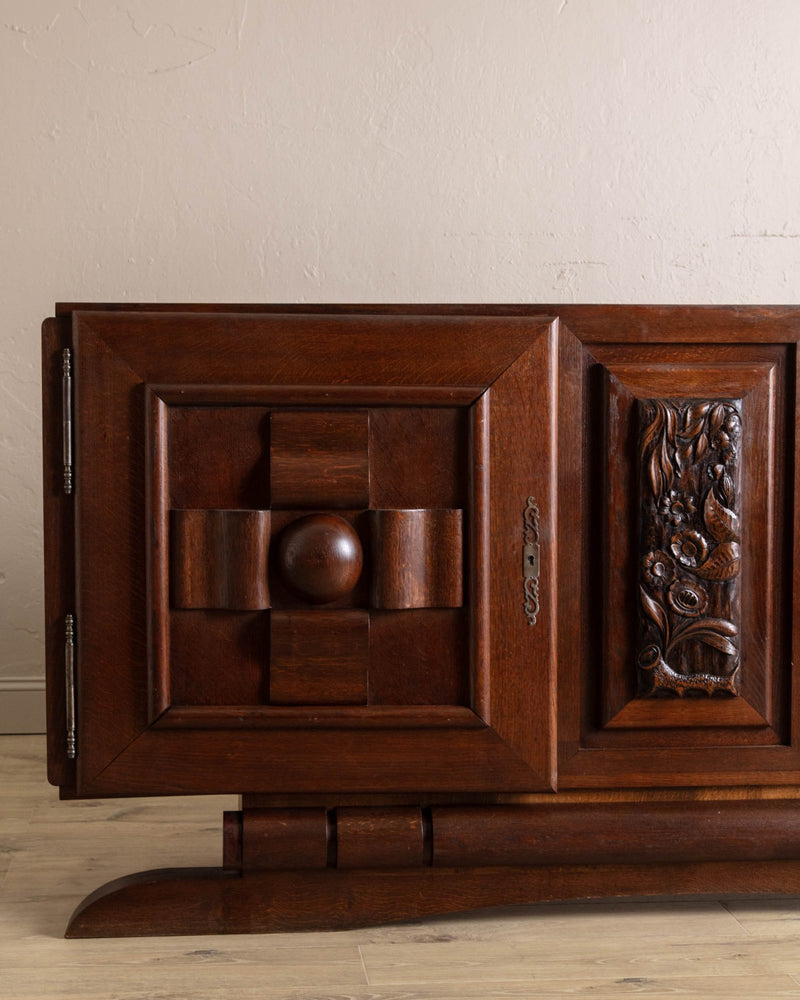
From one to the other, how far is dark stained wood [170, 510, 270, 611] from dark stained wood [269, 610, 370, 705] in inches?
1.6

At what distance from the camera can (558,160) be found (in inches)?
65.5

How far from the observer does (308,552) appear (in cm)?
91

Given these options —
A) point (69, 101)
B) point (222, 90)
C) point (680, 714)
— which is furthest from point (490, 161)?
point (680, 714)

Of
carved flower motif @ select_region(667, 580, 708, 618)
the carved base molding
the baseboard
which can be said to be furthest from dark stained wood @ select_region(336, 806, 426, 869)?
the baseboard

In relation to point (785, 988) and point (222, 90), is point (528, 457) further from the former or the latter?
point (222, 90)

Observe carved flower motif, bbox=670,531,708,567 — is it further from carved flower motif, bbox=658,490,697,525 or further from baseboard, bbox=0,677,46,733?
baseboard, bbox=0,677,46,733

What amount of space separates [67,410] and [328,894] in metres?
0.54

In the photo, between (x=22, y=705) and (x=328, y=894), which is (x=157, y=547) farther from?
(x=22, y=705)

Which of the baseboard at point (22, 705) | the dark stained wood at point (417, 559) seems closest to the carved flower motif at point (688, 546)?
the dark stained wood at point (417, 559)

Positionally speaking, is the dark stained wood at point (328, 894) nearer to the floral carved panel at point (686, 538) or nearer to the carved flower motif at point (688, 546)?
the floral carved panel at point (686, 538)

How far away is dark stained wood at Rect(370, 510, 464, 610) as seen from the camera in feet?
3.04

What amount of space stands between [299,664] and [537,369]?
0.36 metres

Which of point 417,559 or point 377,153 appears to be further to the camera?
point 377,153

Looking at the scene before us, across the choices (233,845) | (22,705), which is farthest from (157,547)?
(22,705)
